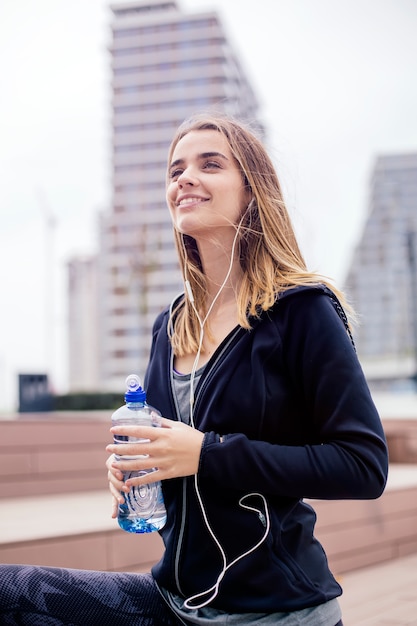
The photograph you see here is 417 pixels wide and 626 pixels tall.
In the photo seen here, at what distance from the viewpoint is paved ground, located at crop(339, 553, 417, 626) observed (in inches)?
102

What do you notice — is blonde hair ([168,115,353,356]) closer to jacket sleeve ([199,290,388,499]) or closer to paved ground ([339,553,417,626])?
jacket sleeve ([199,290,388,499])

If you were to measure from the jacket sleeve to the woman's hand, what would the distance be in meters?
0.02

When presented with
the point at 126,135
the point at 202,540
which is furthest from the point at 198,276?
the point at 126,135

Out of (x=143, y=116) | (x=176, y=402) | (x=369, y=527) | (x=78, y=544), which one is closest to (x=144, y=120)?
(x=143, y=116)

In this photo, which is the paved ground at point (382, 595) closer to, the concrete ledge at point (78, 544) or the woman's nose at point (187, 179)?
the concrete ledge at point (78, 544)

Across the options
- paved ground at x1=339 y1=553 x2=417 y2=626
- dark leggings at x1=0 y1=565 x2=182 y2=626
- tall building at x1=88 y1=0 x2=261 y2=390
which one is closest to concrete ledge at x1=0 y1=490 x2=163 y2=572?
paved ground at x1=339 y1=553 x2=417 y2=626

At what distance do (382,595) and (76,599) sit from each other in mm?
2186

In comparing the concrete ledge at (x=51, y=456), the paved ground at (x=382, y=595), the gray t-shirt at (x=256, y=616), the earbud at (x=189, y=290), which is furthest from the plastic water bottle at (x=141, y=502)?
the concrete ledge at (x=51, y=456)

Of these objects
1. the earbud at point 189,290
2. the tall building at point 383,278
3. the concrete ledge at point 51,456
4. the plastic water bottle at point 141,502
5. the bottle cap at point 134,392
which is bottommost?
the concrete ledge at point 51,456

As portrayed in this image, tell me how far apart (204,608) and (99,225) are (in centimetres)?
7159

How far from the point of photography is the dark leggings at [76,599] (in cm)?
117

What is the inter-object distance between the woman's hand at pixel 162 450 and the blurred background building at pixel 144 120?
215 ft

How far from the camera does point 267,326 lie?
123 centimetres

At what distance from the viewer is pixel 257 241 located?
1.39m
